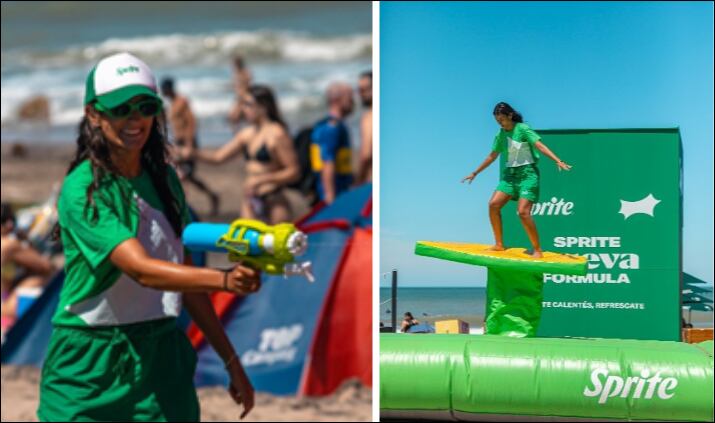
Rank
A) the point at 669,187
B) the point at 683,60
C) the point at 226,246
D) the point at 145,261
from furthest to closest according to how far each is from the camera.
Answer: the point at 669,187 < the point at 683,60 < the point at 145,261 < the point at 226,246

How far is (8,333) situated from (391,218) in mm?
3675

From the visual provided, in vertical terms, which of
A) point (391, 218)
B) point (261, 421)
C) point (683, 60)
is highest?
point (683, 60)

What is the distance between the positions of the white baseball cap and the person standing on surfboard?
1.25m

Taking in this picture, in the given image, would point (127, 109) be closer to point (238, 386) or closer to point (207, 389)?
point (238, 386)

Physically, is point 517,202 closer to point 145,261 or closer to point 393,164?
point 393,164

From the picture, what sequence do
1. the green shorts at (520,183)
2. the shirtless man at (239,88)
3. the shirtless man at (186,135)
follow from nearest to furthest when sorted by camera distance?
1. the green shorts at (520,183)
2. the shirtless man at (186,135)
3. the shirtless man at (239,88)

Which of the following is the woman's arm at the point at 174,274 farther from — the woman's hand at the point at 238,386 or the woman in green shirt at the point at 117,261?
the woman's hand at the point at 238,386

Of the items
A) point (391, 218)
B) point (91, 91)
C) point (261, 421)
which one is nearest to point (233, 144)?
point (261, 421)

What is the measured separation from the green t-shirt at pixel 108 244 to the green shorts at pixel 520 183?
4.03ft

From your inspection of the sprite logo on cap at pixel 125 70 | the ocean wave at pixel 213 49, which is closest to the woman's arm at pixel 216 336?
the sprite logo on cap at pixel 125 70

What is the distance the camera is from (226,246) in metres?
1.73

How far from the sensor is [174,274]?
1.83 metres

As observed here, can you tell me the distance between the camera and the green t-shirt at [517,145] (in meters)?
2.98

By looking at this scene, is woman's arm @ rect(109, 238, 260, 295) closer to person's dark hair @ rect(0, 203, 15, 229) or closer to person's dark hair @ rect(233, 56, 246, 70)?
person's dark hair @ rect(0, 203, 15, 229)
